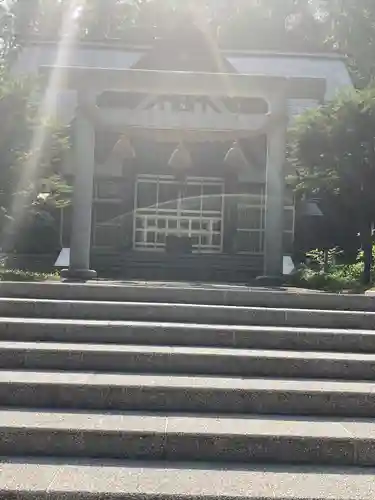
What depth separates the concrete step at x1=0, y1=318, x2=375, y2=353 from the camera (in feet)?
17.4

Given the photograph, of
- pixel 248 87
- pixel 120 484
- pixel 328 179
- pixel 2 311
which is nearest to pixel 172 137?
pixel 248 87

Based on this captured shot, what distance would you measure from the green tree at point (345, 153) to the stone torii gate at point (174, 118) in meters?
0.58

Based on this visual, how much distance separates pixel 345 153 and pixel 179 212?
28.4 ft

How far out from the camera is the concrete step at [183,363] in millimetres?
4820

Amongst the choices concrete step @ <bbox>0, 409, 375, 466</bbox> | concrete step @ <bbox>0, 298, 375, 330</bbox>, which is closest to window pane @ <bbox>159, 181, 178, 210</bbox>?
concrete step @ <bbox>0, 298, 375, 330</bbox>

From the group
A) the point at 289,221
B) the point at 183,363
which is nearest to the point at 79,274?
the point at 183,363

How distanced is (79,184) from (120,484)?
8625 mm

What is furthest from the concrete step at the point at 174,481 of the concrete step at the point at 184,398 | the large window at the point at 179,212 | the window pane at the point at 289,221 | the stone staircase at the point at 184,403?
the window pane at the point at 289,221

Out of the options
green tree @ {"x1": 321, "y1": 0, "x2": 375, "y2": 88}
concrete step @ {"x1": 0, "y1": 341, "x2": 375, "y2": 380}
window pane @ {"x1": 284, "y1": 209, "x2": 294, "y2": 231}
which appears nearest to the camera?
concrete step @ {"x1": 0, "y1": 341, "x2": 375, "y2": 380}

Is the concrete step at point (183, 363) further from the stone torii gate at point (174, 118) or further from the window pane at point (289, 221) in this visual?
the window pane at point (289, 221)

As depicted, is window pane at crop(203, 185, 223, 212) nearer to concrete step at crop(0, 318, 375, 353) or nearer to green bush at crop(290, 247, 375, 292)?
green bush at crop(290, 247, 375, 292)

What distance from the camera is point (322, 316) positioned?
5.91m

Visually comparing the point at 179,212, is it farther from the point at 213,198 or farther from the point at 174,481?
the point at 174,481

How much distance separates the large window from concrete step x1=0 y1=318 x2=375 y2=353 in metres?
12.6
